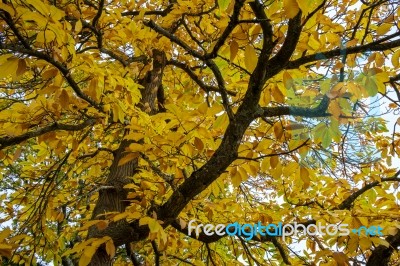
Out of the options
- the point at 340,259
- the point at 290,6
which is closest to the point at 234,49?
the point at 290,6

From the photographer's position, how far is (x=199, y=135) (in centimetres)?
195

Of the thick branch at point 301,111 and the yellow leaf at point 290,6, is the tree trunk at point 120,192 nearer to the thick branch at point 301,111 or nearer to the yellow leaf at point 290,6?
the thick branch at point 301,111

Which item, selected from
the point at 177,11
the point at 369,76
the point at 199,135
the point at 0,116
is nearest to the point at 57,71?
the point at 0,116

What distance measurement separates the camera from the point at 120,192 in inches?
124

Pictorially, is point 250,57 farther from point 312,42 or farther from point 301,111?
point 312,42

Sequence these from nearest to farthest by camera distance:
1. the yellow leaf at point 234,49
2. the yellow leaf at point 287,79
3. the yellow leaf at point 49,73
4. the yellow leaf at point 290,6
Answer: the yellow leaf at point 290,6 < the yellow leaf at point 234,49 < the yellow leaf at point 287,79 < the yellow leaf at point 49,73

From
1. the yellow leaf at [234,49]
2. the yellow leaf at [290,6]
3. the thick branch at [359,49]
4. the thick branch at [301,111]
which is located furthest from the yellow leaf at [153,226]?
the yellow leaf at [290,6]

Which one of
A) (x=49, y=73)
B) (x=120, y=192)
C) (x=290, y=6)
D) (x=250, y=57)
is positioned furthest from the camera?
(x=120, y=192)

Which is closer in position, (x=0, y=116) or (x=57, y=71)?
(x=57, y=71)

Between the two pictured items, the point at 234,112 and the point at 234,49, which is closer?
the point at 234,49

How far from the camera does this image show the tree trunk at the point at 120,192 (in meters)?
2.65

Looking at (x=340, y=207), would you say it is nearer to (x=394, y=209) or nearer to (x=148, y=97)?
(x=394, y=209)

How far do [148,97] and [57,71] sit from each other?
6.78ft

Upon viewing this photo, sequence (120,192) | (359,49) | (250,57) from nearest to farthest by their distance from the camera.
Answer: (250,57), (359,49), (120,192)
